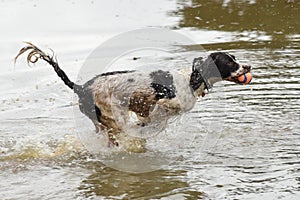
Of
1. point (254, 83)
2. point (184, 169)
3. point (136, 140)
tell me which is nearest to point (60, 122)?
point (136, 140)

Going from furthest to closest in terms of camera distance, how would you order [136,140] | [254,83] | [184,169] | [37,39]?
[37,39] → [254,83] → [136,140] → [184,169]

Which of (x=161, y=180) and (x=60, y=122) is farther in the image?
(x=60, y=122)

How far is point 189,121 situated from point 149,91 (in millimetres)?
1245

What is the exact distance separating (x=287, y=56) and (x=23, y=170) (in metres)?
4.92

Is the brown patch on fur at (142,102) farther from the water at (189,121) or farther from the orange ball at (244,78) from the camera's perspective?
the orange ball at (244,78)

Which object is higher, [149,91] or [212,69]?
[212,69]

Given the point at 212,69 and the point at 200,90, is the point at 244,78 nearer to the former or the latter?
the point at 212,69

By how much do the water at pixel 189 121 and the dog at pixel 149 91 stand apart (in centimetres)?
53

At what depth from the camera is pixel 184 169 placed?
6.59 meters

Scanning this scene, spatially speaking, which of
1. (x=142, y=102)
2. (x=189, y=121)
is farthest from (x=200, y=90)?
(x=189, y=121)

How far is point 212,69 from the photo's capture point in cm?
683

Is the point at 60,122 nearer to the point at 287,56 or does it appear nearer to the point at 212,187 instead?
the point at 212,187

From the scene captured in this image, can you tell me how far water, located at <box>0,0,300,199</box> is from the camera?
6.21 meters

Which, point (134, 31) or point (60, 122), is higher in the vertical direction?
point (134, 31)
